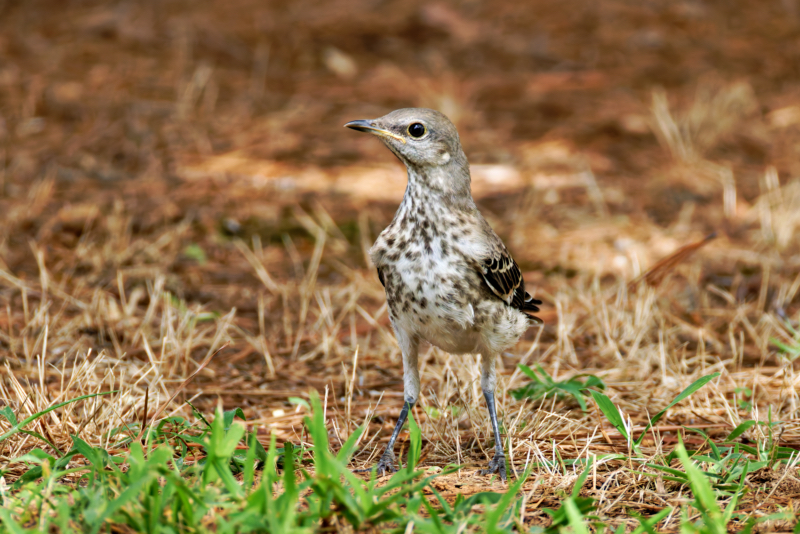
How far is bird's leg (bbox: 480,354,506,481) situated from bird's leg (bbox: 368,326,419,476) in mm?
327

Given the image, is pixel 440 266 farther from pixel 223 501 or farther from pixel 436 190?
pixel 223 501

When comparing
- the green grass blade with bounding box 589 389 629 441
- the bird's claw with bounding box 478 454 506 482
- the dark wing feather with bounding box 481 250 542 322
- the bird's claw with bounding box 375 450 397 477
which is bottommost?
the bird's claw with bounding box 375 450 397 477

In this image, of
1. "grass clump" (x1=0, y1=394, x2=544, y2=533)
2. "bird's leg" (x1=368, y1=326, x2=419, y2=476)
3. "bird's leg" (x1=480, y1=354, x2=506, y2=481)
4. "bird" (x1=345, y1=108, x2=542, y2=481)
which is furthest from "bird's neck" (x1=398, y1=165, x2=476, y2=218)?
"grass clump" (x1=0, y1=394, x2=544, y2=533)

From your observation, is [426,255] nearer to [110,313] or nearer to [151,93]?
[110,313]

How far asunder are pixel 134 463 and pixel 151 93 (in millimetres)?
7087

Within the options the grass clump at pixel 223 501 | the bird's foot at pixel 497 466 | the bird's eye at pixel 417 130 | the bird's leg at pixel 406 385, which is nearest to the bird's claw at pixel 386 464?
the bird's leg at pixel 406 385

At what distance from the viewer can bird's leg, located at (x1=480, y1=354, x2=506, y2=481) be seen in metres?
3.73

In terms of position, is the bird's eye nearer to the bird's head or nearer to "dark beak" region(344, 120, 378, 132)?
the bird's head

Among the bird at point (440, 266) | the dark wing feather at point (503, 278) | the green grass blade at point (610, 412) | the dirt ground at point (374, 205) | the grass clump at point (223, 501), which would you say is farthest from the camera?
the dirt ground at point (374, 205)

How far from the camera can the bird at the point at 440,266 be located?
3.79 metres

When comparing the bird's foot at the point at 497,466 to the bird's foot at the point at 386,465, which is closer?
the bird's foot at the point at 497,466

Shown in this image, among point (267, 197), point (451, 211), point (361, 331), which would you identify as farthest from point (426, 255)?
point (267, 197)

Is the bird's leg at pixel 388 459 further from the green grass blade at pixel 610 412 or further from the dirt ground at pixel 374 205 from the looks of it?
the green grass blade at pixel 610 412

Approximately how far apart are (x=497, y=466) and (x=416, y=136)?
1.56m
